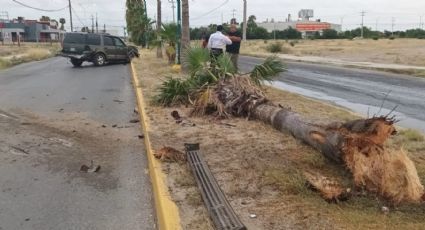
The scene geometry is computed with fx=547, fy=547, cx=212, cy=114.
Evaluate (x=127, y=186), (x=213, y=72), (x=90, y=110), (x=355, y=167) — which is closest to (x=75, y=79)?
(x=90, y=110)

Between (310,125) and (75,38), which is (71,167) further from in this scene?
(75,38)

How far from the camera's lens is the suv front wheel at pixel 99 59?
3000cm

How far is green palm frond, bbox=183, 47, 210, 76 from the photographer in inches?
448

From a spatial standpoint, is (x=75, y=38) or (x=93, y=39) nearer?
(x=75, y=38)

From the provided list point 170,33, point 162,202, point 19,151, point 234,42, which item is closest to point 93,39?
point 170,33

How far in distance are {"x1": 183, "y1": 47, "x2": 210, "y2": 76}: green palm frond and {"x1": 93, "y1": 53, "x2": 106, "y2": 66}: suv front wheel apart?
62.9 feet

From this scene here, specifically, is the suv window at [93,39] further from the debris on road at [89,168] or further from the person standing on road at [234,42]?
the debris on road at [89,168]

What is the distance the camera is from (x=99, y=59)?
3022 cm

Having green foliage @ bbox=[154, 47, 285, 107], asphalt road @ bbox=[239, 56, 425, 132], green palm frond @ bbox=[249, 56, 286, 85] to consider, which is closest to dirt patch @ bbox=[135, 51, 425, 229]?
green foliage @ bbox=[154, 47, 285, 107]

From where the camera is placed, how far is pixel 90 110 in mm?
12094

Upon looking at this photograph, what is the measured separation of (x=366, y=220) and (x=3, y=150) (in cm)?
550

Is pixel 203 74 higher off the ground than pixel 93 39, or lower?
lower

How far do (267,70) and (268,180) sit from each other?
237 inches

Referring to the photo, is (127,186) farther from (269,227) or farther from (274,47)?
(274,47)
